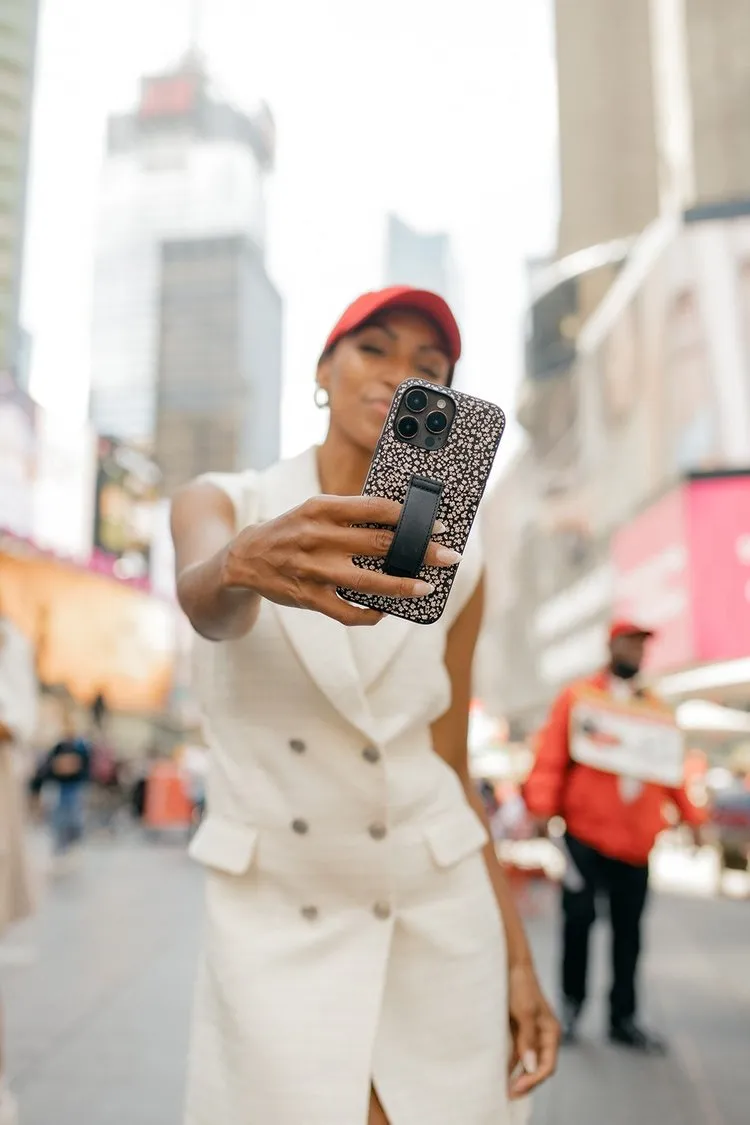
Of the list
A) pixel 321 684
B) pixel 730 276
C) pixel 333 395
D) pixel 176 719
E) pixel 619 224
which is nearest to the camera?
pixel 321 684

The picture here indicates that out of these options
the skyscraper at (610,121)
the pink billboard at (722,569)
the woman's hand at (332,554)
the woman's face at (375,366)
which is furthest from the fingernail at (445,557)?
the skyscraper at (610,121)

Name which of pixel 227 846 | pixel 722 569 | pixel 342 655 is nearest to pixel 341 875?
pixel 227 846

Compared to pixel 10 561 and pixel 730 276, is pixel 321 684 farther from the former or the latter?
pixel 10 561

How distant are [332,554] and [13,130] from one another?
76429 millimetres

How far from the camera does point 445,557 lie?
3.04 ft

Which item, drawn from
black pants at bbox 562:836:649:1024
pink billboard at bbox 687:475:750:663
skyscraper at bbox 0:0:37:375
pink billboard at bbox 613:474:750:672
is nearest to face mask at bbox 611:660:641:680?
black pants at bbox 562:836:649:1024

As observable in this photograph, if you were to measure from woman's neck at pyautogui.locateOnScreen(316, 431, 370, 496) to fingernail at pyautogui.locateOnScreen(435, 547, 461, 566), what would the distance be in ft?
1.86

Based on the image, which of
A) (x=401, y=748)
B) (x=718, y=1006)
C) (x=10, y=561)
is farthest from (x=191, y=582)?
(x=10, y=561)

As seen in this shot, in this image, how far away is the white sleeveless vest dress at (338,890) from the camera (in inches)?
52.2

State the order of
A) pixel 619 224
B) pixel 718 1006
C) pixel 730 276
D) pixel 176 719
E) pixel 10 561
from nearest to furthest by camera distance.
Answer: pixel 718 1006 < pixel 730 276 < pixel 10 561 < pixel 619 224 < pixel 176 719

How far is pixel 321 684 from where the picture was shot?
1.35 m

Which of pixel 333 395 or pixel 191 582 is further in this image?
pixel 333 395

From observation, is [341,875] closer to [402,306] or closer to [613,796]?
[402,306]

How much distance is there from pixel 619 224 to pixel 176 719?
33.8 meters
